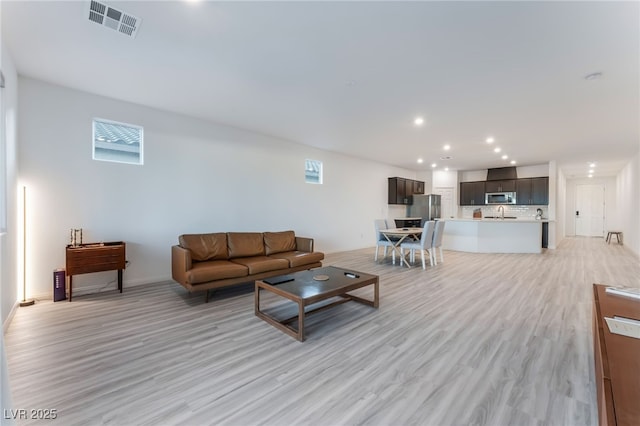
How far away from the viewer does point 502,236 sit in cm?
750

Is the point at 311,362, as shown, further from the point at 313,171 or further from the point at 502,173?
the point at 502,173

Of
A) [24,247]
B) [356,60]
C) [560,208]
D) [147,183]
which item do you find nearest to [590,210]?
[560,208]

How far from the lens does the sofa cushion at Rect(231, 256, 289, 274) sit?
389 centimetres

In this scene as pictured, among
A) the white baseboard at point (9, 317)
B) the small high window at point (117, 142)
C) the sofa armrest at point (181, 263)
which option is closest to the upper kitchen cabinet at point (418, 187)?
the sofa armrest at point (181, 263)

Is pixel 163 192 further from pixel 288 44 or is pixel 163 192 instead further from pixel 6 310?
pixel 288 44

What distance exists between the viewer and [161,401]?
170 cm

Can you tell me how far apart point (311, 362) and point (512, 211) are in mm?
10212

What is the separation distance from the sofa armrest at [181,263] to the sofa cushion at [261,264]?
0.74 meters

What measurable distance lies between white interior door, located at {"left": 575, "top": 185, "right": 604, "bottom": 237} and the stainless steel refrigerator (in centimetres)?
736

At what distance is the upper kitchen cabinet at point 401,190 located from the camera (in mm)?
9180

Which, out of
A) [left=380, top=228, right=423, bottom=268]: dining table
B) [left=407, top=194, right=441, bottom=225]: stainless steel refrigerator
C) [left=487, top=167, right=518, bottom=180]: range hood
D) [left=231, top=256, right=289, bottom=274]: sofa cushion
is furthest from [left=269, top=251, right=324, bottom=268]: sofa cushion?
[left=487, top=167, right=518, bottom=180]: range hood

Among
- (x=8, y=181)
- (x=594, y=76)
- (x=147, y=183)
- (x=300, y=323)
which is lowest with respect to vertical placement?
(x=300, y=323)

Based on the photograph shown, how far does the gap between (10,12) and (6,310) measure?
280cm

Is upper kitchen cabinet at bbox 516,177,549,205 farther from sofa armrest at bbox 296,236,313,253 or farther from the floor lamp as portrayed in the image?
the floor lamp
